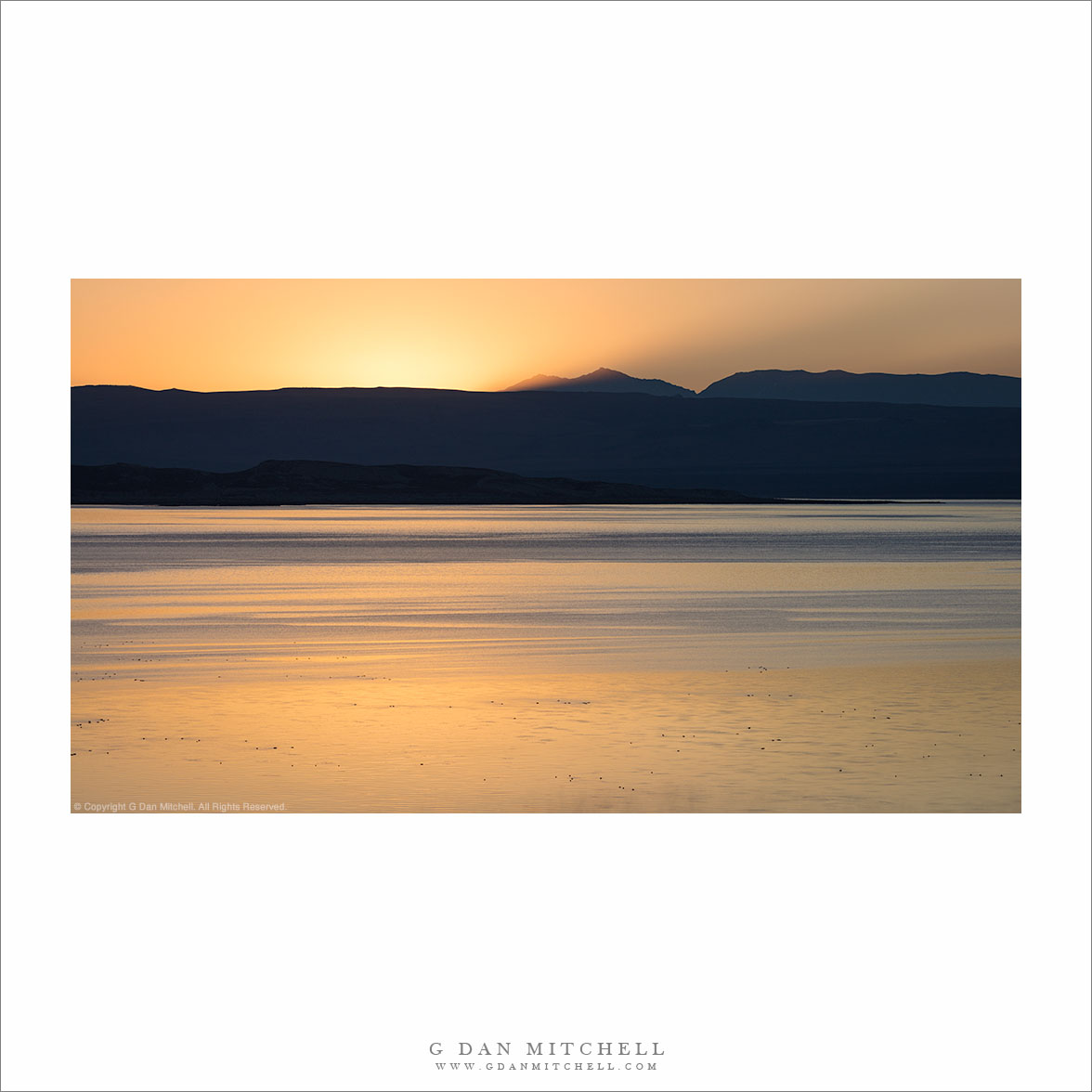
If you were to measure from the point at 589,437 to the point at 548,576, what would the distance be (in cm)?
460

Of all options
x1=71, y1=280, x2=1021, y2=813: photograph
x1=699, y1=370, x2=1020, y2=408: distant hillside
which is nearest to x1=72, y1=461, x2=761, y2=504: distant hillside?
x1=71, y1=280, x2=1021, y2=813: photograph

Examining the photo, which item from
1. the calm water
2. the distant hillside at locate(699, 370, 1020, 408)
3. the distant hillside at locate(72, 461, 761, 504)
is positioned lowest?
the calm water

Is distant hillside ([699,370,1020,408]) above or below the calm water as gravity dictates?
above

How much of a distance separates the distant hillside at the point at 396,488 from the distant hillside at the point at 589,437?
0.26 meters

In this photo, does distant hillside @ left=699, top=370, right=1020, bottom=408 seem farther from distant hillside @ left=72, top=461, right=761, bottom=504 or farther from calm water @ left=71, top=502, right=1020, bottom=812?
distant hillside @ left=72, top=461, right=761, bottom=504

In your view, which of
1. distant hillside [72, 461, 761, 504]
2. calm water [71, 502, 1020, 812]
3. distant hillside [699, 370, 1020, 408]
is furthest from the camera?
distant hillside [72, 461, 761, 504]

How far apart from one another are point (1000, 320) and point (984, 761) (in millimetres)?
2936

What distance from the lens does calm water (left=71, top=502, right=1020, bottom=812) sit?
7.80 metres

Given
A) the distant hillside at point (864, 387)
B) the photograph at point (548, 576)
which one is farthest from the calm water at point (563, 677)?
the distant hillside at point (864, 387)

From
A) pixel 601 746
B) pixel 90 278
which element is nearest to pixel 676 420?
pixel 601 746

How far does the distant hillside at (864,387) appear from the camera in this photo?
11.7 meters

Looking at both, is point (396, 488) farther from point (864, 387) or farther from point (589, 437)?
point (864, 387)

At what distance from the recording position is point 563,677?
1051cm

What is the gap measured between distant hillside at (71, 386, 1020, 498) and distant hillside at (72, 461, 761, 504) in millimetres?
259
